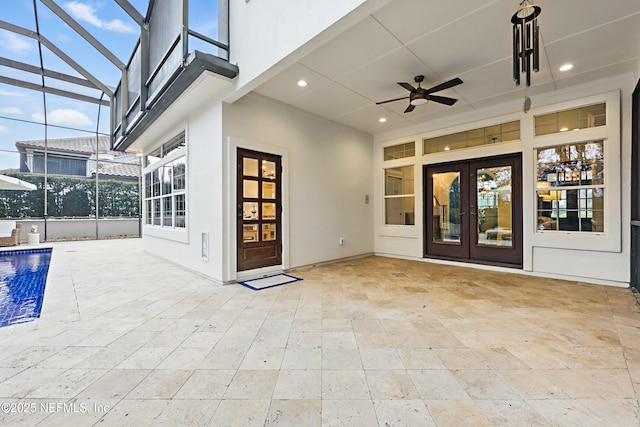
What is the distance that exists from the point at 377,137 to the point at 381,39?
3.60 m

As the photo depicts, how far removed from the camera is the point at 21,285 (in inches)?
167

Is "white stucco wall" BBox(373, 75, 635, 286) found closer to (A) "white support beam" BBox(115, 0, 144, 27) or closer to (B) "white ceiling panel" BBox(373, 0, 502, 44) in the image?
(B) "white ceiling panel" BBox(373, 0, 502, 44)

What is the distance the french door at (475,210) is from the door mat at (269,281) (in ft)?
10.4

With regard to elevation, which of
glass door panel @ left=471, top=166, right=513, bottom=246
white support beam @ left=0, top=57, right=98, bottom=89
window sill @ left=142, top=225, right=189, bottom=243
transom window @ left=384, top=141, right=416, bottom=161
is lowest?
window sill @ left=142, top=225, right=189, bottom=243

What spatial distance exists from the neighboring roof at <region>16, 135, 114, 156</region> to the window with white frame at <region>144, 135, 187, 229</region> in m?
4.54

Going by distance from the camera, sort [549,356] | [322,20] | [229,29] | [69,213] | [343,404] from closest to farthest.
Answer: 1. [343,404]
2. [549,356]
3. [322,20]
4. [229,29]
5. [69,213]

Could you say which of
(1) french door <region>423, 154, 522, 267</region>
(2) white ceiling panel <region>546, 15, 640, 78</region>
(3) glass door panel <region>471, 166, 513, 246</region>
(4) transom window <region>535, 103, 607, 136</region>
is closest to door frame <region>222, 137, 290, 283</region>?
(1) french door <region>423, 154, 522, 267</region>

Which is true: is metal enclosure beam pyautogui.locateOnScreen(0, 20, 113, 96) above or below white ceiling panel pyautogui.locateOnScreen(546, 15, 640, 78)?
above

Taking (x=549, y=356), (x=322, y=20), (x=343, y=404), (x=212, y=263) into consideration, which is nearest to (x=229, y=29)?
(x=322, y=20)

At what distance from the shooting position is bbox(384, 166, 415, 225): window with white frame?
20.2 feet

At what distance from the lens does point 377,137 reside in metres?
6.59

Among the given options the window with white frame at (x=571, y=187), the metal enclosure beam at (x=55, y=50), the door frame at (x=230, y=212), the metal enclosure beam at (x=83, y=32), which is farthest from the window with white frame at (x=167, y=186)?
the window with white frame at (x=571, y=187)

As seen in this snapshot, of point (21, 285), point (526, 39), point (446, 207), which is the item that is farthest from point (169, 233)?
point (526, 39)

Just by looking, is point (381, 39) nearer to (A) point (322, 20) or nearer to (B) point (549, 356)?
(A) point (322, 20)
